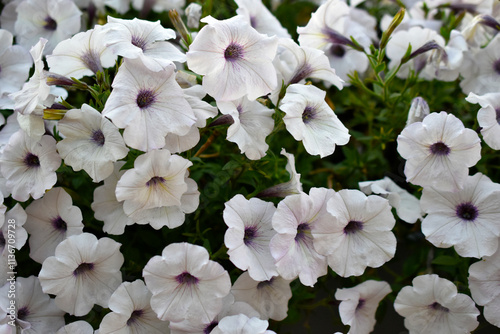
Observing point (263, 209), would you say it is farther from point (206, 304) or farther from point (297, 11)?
point (297, 11)

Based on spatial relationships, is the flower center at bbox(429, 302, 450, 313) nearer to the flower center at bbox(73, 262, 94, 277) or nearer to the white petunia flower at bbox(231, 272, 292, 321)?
the white petunia flower at bbox(231, 272, 292, 321)

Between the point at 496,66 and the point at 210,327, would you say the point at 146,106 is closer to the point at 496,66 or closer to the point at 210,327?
the point at 210,327

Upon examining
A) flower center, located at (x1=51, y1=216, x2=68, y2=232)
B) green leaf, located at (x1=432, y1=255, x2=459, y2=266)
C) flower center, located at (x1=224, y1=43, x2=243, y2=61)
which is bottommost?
green leaf, located at (x1=432, y1=255, x2=459, y2=266)

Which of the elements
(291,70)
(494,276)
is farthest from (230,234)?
(494,276)

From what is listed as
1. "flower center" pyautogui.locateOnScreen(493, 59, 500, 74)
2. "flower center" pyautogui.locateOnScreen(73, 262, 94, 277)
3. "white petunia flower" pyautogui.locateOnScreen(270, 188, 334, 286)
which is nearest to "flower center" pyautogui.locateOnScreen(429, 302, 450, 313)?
"white petunia flower" pyautogui.locateOnScreen(270, 188, 334, 286)

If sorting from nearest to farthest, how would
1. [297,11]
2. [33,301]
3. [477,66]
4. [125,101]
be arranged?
[125,101] < [33,301] < [477,66] < [297,11]

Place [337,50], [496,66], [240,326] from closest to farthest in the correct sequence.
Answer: [240,326] → [496,66] → [337,50]

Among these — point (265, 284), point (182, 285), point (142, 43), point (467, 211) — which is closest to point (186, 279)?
point (182, 285)
